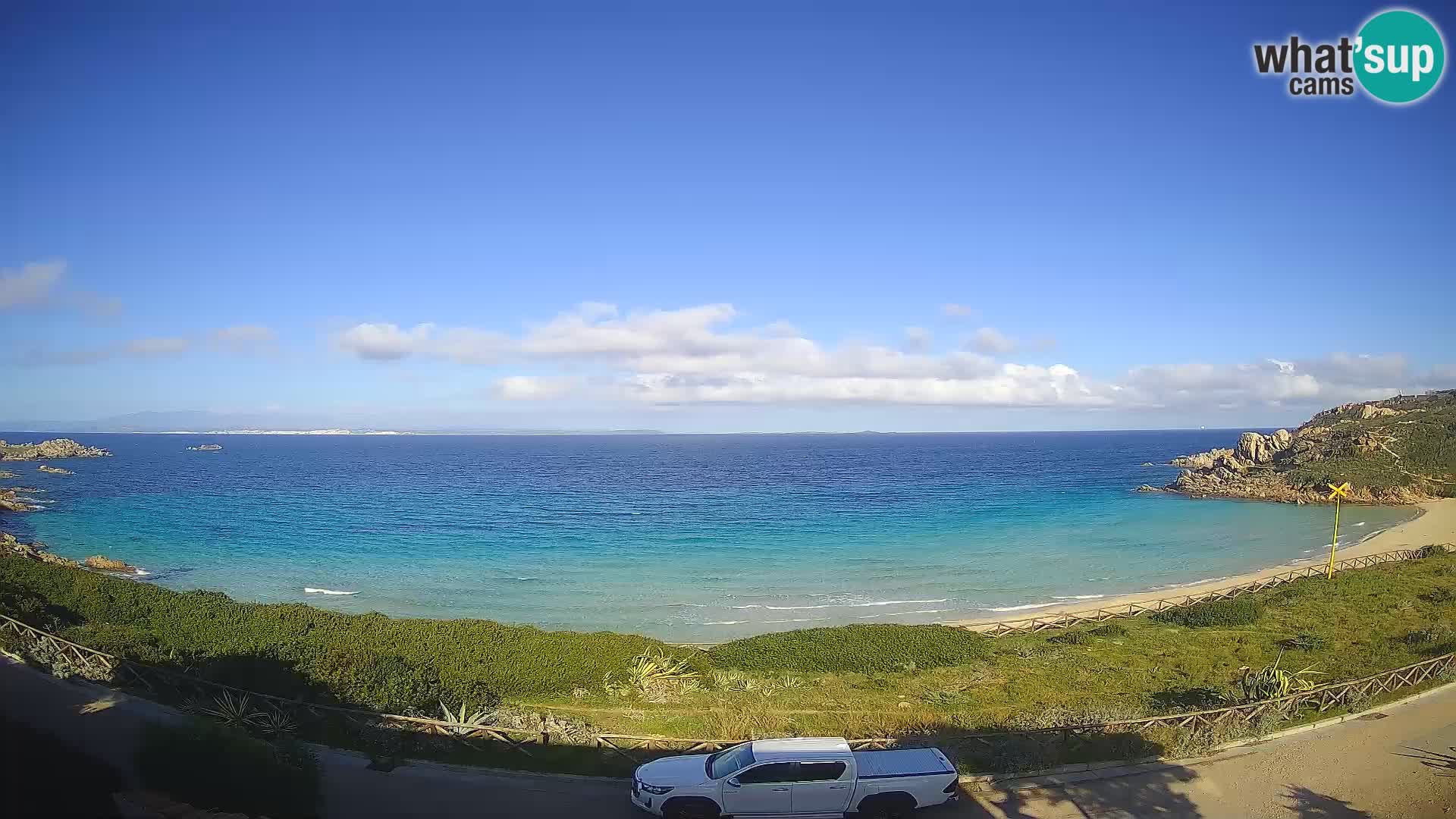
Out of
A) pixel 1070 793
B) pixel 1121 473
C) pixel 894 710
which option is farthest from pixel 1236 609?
pixel 1121 473

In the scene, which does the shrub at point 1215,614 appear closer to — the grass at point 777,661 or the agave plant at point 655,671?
Answer: the grass at point 777,661

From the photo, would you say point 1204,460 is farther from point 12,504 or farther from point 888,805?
point 12,504

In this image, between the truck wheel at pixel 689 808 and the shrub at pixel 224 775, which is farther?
the truck wheel at pixel 689 808

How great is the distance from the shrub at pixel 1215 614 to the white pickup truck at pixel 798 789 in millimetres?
23612

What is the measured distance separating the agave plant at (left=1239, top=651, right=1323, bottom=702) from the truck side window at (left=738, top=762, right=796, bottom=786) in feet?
43.4

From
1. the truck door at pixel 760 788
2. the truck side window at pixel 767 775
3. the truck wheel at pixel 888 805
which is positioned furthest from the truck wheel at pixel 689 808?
the truck wheel at pixel 888 805

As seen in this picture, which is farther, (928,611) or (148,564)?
(148,564)

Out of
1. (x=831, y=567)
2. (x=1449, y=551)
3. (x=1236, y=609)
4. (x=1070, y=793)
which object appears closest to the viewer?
(x=1070, y=793)

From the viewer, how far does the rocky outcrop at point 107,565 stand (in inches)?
1820

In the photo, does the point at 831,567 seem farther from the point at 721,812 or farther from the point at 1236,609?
the point at 721,812

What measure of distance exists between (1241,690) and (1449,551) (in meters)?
40.0

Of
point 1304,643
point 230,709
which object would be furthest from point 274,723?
point 1304,643

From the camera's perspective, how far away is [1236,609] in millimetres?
31609

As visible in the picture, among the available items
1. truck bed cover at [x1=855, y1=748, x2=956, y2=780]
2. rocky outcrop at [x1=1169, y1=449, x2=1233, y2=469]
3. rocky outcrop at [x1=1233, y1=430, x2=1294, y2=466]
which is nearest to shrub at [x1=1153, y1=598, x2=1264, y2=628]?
truck bed cover at [x1=855, y1=748, x2=956, y2=780]
